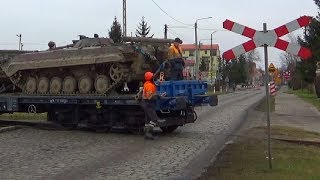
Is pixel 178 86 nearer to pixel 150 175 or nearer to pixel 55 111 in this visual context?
pixel 55 111

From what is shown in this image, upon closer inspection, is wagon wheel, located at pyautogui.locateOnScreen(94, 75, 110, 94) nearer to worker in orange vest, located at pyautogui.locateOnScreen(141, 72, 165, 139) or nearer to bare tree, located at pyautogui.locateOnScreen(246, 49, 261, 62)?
worker in orange vest, located at pyautogui.locateOnScreen(141, 72, 165, 139)

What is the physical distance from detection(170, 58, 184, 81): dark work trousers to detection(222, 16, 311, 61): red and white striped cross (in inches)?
279

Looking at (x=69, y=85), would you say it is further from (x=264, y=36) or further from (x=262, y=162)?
(x=264, y=36)

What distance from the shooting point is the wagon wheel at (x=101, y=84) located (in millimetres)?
16984

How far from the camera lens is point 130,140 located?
15.1m

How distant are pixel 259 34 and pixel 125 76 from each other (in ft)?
24.6

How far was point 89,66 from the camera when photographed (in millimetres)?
17453

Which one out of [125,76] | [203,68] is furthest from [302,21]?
[203,68]

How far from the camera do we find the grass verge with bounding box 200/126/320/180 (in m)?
9.41

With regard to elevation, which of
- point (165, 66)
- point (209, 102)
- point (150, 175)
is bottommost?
point (150, 175)

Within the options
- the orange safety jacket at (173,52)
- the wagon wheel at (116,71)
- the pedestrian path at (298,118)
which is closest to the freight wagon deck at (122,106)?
the wagon wheel at (116,71)

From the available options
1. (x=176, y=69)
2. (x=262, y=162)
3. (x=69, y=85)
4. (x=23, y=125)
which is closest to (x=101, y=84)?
(x=69, y=85)

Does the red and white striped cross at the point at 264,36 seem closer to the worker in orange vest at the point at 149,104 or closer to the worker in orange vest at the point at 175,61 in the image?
the worker in orange vest at the point at 149,104

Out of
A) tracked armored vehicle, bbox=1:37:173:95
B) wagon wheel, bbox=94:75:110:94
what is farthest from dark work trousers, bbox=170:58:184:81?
wagon wheel, bbox=94:75:110:94
